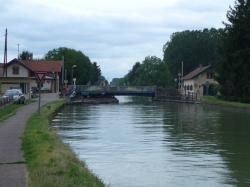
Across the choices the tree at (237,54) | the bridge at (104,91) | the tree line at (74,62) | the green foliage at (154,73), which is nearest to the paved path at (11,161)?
the tree at (237,54)

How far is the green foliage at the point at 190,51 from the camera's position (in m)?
163

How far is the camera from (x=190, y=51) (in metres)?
164

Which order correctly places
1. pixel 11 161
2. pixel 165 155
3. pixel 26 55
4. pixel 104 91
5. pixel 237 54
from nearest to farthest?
pixel 11 161
pixel 165 155
pixel 237 54
pixel 104 91
pixel 26 55

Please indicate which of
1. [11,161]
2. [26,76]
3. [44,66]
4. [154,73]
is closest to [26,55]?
[154,73]

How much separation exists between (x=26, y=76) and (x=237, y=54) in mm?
41001

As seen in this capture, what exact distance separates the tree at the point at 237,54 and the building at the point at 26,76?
72.2 feet

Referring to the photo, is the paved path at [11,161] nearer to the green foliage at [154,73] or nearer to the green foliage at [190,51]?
the green foliage at [154,73]

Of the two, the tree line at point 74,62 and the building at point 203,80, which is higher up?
the tree line at point 74,62

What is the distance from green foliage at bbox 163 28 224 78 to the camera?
6407 inches

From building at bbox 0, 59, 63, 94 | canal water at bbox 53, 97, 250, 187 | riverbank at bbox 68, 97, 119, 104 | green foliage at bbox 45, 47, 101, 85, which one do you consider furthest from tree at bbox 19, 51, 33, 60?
canal water at bbox 53, 97, 250, 187

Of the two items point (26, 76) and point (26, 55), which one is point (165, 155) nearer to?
point (26, 76)

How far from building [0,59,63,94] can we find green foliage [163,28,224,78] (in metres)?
44.5

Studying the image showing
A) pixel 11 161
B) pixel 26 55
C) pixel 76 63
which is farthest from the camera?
pixel 76 63

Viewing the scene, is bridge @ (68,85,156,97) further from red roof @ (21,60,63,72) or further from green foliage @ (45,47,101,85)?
green foliage @ (45,47,101,85)
